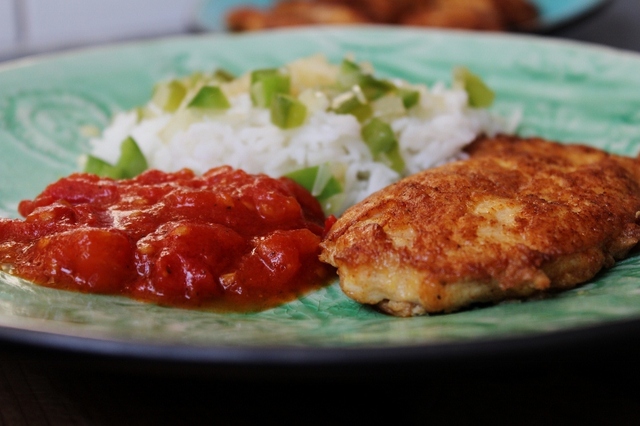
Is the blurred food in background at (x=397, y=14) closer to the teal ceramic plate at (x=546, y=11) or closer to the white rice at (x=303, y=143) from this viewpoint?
the teal ceramic plate at (x=546, y=11)

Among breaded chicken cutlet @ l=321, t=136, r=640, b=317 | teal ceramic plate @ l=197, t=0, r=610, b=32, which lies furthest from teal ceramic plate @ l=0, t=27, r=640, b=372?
teal ceramic plate @ l=197, t=0, r=610, b=32

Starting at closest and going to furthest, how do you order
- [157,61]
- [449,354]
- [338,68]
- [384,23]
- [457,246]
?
[449,354] → [457,246] → [338,68] → [157,61] → [384,23]

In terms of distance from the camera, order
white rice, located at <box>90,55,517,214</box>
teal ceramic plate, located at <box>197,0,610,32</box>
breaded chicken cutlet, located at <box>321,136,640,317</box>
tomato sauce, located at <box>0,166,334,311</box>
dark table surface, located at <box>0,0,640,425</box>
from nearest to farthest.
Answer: dark table surface, located at <box>0,0,640,425</box>, breaded chicken cutlet, located at <box>321,136,640,317</box>, tomato sauce, located at <box>0,166,334,311</box>, white rice, located at <box>90,55,517,214</box>, teal ceramic plate, located at <box>197,0,610,32</box>

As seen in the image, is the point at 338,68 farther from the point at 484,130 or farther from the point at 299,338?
the point at 299,338

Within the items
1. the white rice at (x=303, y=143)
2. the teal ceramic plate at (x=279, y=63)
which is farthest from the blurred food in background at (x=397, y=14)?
the white rice at (x=303, y=143)

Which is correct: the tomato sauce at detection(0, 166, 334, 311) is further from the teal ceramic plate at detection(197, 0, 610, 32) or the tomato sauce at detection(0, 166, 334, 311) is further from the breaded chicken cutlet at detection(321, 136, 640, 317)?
the teal ceramic plate at detection(197, 0, 610, 32)

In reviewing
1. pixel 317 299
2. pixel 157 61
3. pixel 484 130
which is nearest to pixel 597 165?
pixel 484 130
